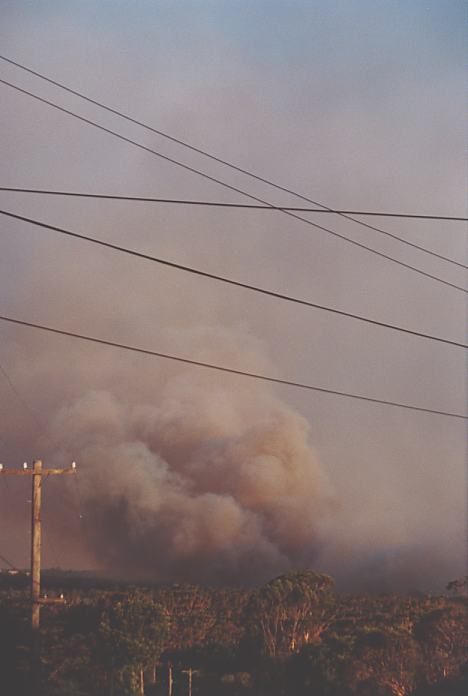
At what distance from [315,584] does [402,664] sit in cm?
1697

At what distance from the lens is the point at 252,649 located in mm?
67375

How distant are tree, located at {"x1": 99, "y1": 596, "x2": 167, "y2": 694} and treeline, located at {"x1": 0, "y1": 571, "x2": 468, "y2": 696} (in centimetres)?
7

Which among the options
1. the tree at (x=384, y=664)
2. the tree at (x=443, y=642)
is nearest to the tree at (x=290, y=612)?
the tree at (x=443, y=642)

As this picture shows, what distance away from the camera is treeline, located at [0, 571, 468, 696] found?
54.8 metres

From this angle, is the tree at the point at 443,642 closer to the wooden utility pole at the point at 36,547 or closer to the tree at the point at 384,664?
the tree at the point at 384,664

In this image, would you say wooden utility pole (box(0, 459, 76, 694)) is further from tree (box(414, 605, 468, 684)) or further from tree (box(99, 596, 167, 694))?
tree (box(414, 605, 468, 684))

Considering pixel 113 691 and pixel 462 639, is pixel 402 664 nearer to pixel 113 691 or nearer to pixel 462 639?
pixel 462 639

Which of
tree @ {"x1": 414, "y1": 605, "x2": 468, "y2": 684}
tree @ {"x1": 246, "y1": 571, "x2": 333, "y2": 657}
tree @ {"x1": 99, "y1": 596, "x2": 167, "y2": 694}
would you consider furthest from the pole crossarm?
tree @ {"x1": 246, "y1": 571, "x2": 333, "y2": 657}

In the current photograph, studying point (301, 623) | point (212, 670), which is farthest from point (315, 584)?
point (212, 670)

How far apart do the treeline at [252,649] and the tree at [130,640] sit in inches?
2.9

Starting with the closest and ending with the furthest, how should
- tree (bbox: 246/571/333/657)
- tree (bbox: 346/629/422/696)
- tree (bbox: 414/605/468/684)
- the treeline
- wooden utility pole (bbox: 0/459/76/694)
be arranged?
wooden utility pole (bbox: 0/459/76/694) < tree (bbox: 346/629/422/696) < the treeline < tree (bbox: 414/605/468/684) < tree (bbox: 246/571/333/657)

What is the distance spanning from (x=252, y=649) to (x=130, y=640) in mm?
11877

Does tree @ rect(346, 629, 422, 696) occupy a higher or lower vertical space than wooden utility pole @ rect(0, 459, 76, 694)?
lower

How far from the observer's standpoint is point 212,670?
67.1 metres
